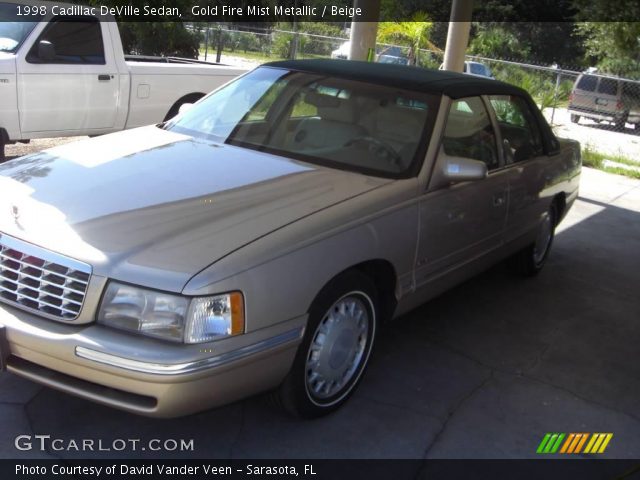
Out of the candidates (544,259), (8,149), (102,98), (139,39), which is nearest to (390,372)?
(544,259)

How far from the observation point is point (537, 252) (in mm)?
5945

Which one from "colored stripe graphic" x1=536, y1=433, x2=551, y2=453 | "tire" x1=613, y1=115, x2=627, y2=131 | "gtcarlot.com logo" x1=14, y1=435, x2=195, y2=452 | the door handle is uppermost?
the door handle

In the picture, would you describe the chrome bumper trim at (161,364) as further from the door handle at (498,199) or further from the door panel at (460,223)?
the door handle at (498,199)

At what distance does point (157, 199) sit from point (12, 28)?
5157 mm

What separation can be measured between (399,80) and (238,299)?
86.0 inches

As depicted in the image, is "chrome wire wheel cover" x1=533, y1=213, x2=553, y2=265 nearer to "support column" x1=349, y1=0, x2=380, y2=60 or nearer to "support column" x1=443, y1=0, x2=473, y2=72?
"support column" x1=349, y1=0, x2=380, y2=60

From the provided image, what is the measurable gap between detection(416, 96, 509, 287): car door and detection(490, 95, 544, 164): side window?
268 mm

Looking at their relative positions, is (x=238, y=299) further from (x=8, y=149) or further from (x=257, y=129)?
(x=8, y=149)

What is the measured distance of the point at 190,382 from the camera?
2.69m

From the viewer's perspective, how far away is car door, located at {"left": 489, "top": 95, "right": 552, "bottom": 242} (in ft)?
16.1

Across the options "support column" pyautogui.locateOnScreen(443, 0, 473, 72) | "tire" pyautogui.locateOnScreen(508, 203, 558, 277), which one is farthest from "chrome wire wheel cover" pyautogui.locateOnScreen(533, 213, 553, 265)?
"support column" pyautogui.locateOnScreen(443, 0, 473, 72)

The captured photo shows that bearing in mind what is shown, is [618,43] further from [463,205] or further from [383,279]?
[383,279]

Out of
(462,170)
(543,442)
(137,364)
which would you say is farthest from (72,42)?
(543,442)

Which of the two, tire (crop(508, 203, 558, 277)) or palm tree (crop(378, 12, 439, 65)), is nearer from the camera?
tire (crop(508, 203, 558, 277))
